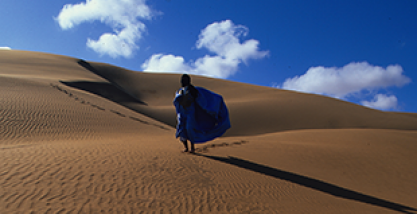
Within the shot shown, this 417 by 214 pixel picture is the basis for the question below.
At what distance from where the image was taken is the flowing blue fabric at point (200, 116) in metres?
7.64

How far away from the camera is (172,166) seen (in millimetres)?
6203

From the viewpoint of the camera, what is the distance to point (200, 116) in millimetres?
7961

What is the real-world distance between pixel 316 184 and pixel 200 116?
13.1ft

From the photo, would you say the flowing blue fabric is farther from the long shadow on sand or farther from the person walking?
the long shadow on sand

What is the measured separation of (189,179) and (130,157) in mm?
2006

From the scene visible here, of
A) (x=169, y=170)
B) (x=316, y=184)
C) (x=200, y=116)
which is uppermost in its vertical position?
(x=200, y=116)

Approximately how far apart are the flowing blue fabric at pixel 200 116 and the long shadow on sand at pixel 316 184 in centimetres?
95

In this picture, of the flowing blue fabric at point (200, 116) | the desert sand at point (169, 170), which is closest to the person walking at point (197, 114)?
the flowing blue fabric at point (200, 116)

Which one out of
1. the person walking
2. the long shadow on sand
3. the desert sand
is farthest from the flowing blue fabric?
the long shadow on sand

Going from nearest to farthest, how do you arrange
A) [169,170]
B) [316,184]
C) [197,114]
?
[169,170]
[316,184]
[197,114]

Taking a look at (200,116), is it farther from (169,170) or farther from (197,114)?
(169,170)

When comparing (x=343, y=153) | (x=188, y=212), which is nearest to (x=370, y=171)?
(x=343, y=153)

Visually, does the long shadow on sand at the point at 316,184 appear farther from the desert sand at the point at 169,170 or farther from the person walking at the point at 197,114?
the person walking at the point at 197,114

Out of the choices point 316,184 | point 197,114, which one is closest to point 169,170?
point 197,114
